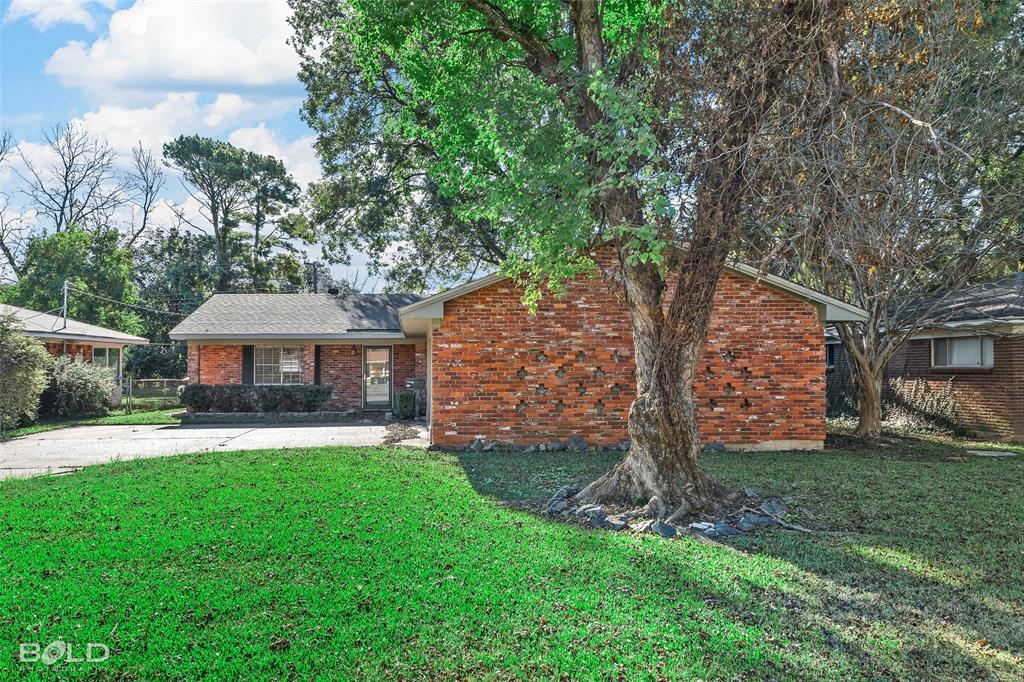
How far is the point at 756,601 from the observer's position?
14.6ft

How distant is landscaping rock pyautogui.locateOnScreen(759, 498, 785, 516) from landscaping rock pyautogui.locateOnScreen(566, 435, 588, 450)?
4.79m

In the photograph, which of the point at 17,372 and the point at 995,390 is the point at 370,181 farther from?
the point at 995,390

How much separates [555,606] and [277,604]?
1871 millimetres

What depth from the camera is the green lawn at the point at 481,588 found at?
3.57 m

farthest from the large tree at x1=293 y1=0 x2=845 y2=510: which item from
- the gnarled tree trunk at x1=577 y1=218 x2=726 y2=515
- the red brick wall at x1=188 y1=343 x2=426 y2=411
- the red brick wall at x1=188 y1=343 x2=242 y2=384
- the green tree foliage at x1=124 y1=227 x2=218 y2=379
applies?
the green tree foliage at x1=124 y1=227 x2=218 y2=379

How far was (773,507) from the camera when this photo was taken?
7090 mm

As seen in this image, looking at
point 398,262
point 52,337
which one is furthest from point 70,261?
point 398,262

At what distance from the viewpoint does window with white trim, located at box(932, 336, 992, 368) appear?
14539 mm

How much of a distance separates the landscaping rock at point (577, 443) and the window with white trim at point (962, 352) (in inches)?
385

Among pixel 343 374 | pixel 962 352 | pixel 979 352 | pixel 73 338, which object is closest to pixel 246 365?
pixel 343 374

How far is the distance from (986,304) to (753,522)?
1173 centimetres

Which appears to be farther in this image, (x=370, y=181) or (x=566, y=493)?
(x=370, y=181)

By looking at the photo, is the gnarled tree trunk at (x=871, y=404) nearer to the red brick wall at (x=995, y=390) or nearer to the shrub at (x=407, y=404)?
the red brick wall at (x=995, y=390)

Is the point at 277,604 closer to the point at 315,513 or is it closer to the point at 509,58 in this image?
the point at 315,513
